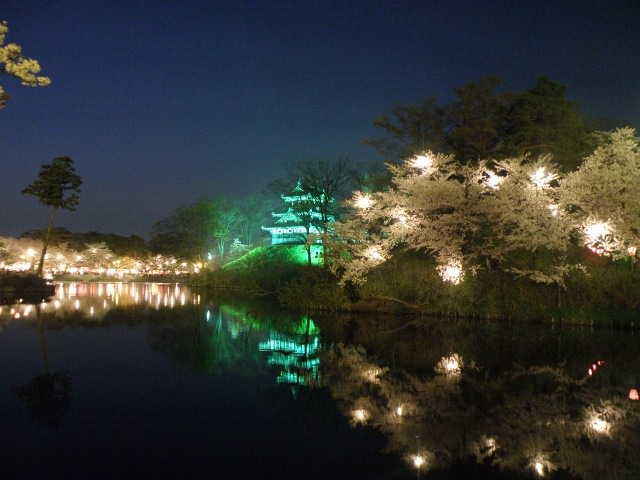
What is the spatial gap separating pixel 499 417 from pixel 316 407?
2.85m

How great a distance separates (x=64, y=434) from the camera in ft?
22.1

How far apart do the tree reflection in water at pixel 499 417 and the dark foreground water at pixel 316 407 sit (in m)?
0.03

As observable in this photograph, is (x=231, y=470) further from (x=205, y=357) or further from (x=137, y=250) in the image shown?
(x=137, y=250)

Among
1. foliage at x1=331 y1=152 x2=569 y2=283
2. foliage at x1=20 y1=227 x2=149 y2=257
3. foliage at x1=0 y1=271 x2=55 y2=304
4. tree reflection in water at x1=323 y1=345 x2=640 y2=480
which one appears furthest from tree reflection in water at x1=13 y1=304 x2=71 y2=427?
foliage at x1=20 y1=227 x2=149 y2=257

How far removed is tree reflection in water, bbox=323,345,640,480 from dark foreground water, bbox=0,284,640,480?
0.03 metres

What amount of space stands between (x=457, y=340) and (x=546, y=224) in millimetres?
6903

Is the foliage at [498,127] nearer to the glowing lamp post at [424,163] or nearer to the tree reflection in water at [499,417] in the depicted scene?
the glowing lamp post at [424,163]

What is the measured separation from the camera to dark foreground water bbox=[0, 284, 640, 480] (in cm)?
594

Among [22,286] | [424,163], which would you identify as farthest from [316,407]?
[22,286]

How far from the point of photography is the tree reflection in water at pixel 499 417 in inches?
241

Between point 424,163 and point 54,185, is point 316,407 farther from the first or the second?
point 54,185

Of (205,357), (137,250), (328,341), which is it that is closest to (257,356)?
(205,357)

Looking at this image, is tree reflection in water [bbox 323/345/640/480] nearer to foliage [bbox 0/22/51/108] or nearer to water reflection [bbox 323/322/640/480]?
water reflection [bbox 323/322/640/480]

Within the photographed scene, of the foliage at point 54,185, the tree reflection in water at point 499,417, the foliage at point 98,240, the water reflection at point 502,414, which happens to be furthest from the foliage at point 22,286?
the foliage at point 98,240
